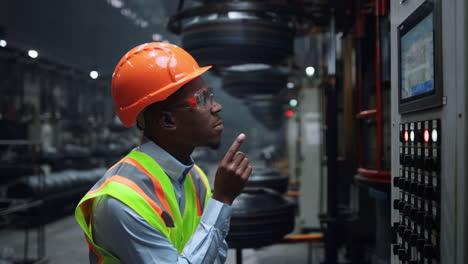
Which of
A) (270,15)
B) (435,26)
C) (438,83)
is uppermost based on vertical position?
(270,15)

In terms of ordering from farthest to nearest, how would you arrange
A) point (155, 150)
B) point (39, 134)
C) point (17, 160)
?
point (39, 134)
point (17, 160)
point (155, 150)

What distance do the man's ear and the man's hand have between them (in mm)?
259

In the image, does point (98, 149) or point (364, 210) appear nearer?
point (364, 210)

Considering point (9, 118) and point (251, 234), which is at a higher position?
point (9, 118)

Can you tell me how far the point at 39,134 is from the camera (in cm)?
1134

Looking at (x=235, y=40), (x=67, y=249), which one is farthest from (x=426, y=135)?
(x=67, y=249)

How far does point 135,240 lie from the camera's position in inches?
54.6

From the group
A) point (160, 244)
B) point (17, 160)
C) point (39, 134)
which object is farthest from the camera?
point (39, 134)

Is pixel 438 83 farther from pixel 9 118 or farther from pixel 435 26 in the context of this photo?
pixel 9 118

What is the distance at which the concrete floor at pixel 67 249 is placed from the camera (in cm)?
524

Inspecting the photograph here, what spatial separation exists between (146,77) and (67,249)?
4749 mm

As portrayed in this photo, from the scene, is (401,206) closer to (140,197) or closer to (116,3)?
(140,197)

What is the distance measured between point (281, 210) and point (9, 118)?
6.17m

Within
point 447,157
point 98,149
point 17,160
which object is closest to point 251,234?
point 447,157
